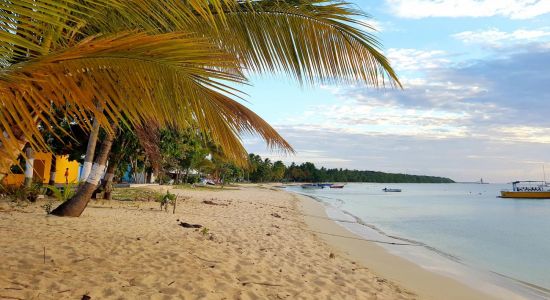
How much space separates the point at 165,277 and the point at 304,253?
361 cm

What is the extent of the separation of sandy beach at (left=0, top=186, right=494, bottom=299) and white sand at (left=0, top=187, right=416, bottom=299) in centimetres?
1

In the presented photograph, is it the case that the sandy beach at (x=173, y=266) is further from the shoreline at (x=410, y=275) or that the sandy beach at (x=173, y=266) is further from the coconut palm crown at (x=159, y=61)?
the coconut palm crown at (x=159, y=61)

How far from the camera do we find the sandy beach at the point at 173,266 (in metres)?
4.14

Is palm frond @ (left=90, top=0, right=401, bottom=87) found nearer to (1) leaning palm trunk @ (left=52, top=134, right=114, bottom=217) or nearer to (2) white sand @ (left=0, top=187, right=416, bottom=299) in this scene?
(2) white sand @ (left=0, top=187, right=416, bottom=299)

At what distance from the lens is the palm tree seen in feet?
6.07

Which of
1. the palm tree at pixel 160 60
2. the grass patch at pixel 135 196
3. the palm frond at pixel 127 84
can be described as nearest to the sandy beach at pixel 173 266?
the palm tree at pixel 160 60

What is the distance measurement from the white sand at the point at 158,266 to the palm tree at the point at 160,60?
184 cm

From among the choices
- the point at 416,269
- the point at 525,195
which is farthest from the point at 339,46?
the point at 525,195

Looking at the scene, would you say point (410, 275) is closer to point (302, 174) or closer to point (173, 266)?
point (173, 266)

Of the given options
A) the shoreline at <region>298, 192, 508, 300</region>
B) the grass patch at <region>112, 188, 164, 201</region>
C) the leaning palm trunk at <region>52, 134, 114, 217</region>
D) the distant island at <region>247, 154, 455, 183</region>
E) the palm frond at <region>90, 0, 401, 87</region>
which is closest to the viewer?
the palm frond at <region>90, 0, 401, 87</region>

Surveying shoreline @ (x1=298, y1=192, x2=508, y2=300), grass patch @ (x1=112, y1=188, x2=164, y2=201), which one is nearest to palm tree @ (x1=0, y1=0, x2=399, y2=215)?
shoreline @ (x1=298, y1=192, x2=508, y2=300)

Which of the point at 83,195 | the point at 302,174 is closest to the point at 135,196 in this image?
the point at 83,195

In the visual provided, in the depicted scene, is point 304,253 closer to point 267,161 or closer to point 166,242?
point 166,242

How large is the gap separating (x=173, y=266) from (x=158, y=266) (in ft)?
0.61
